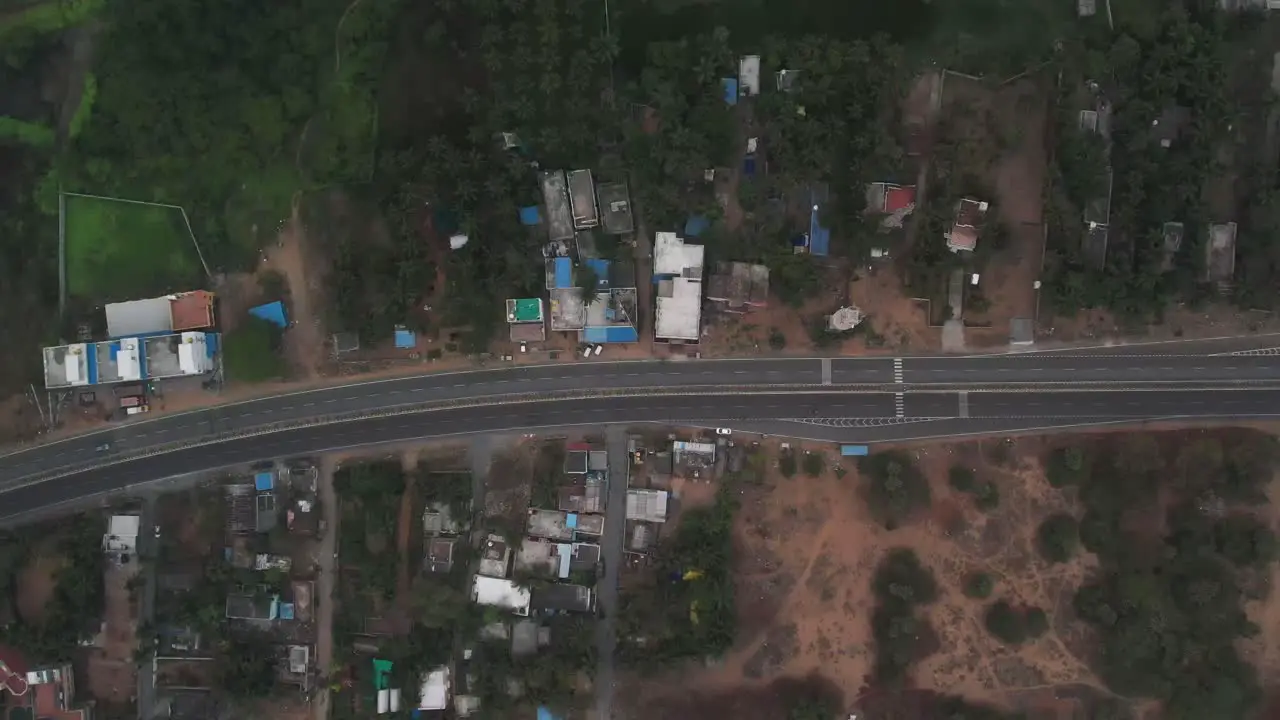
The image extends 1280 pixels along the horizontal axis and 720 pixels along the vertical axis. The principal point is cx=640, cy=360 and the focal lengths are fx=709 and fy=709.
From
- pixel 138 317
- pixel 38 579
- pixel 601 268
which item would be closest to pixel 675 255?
pixel 601 268

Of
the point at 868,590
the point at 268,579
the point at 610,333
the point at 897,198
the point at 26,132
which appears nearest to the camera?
the point at 897,198

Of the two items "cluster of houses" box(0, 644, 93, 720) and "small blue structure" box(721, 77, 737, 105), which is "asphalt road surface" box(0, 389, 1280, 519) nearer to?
"cluster of houses" box(0, 644, 93, 720)

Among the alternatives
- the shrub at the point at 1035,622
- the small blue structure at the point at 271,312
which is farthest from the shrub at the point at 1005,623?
the small blue structure at the point at 271,312

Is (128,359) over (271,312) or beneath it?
beneath

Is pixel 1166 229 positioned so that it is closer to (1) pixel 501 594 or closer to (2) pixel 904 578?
(2) pixel 904 578

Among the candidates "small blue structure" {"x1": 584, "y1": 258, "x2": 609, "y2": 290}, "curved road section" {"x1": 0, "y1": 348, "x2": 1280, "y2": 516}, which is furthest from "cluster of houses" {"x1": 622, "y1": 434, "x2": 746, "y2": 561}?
"small blue structure" {"x1": 584, "y1": 258, "x2": 609, "y2": 290}

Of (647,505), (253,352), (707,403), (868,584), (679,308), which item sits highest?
(679,308)

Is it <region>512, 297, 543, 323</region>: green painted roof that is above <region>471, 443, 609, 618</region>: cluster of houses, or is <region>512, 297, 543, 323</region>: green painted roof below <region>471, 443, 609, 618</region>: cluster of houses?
above
